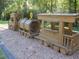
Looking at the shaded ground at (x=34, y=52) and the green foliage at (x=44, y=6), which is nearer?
the shaded ground at (x=34, y=52)

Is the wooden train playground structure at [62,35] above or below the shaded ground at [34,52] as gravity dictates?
above

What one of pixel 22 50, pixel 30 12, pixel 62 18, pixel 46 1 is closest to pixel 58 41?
pixel 62 18

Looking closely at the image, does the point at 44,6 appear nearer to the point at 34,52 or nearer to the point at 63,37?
the point at 34,52

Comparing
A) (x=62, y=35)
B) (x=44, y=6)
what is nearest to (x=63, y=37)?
(x=62, y=35)

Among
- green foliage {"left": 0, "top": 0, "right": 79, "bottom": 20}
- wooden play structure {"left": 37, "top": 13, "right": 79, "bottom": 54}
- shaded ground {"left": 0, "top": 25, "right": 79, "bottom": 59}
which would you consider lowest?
shaded ground {"left": 0, "top": 25, "right": 79, "bottom": 59}

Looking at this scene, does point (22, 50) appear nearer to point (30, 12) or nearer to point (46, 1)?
point (46, 1)

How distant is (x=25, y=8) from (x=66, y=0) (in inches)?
145

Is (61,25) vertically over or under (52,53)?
over

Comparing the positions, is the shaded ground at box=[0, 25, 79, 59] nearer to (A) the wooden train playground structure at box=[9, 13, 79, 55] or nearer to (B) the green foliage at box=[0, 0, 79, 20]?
(A) the wooden train playground structure at box=[9, 13, 79, 55]

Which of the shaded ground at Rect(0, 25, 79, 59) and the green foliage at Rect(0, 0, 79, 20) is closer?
the shaded ground at Rect(0, 25, 79, 59)

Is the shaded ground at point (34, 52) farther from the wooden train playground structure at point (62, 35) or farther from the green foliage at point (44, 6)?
the green foliage at point (44, 6)

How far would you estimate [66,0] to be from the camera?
1384 centimetres

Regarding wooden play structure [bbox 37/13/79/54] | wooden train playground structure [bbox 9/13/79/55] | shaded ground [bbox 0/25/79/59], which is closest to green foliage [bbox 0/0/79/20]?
wooden train playground structure [bbox 9/13/79/55]

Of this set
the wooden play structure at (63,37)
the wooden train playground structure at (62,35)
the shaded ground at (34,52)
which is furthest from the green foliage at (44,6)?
the wooden play structure at (63,37)
